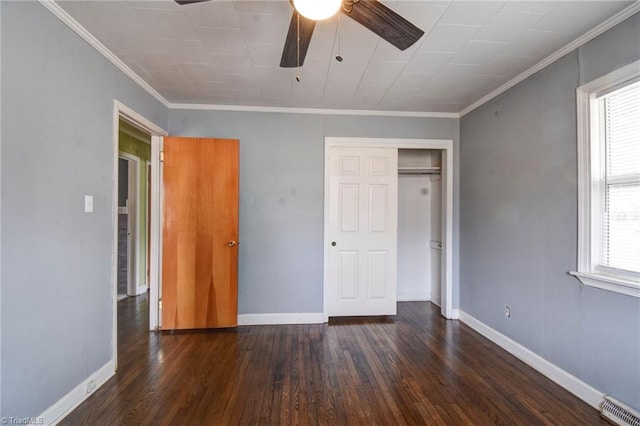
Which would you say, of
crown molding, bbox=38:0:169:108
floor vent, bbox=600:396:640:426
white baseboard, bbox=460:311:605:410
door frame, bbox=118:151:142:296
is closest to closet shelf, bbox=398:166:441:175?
white baseboard, bbox=460:311:605:410

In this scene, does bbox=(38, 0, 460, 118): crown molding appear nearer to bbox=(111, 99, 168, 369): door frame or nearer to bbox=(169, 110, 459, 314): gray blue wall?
bbox=(169, 110, 459, 314): gray blue wall

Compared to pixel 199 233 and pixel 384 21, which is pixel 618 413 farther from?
pixel 199 233

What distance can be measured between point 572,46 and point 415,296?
11.0 ft

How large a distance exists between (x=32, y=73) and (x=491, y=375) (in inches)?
149

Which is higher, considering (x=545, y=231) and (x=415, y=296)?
(x=545, y=231)

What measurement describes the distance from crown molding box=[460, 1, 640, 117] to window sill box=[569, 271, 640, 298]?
1644mm

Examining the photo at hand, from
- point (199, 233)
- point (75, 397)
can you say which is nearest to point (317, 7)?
point (199, 233)

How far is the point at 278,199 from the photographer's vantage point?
3.42 meters

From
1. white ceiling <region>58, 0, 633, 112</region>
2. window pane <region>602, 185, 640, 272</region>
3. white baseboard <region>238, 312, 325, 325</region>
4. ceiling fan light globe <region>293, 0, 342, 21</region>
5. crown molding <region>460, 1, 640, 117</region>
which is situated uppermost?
white ceiling <region>58, 0, 633, 112</region>

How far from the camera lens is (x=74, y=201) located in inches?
75.2

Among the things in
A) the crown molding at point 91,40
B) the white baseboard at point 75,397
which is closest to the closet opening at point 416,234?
the crown molding at point 91,40

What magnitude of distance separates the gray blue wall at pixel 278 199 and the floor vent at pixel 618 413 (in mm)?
2466

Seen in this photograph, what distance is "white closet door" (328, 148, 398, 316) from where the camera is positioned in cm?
354

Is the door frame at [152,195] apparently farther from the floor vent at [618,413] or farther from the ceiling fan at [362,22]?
the floor vent at [618,413]
